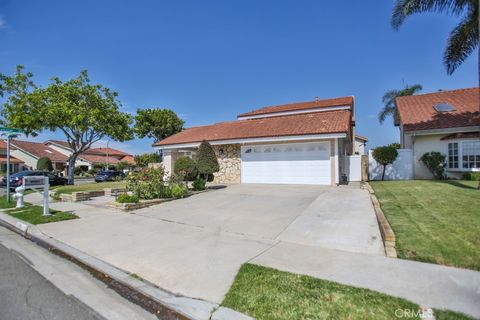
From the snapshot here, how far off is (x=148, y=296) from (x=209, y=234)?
2737mm

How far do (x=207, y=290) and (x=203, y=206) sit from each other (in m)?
6.30

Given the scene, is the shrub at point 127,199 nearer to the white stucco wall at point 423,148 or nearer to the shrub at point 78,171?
the white stucco wall at point 423,148

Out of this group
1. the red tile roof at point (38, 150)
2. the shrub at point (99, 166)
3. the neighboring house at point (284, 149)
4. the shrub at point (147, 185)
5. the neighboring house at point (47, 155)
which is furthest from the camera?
the shrub at point (99, 166)

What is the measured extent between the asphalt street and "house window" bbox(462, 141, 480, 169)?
18323 mm

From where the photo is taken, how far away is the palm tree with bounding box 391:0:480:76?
1166cm

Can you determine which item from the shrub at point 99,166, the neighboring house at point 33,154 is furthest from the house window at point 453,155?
the neighboring house at point 33,154

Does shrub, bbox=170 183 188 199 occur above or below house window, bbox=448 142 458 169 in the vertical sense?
below

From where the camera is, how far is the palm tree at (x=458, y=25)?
11.7 m

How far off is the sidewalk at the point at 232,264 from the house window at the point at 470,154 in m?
14.3

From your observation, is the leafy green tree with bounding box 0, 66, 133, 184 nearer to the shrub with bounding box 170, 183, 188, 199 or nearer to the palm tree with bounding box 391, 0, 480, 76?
the shrub with bounding box 170, 183, 188, 199

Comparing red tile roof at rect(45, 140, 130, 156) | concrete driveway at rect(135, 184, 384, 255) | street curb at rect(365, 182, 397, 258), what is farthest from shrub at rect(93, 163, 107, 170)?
street curb at rect(365, 182, 397, 258)

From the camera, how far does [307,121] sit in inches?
708

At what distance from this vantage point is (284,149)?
1653 centimetres

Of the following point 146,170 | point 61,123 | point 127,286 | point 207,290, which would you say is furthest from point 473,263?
point 61,123
